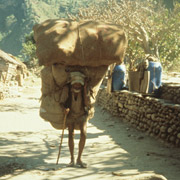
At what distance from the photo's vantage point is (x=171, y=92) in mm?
7836

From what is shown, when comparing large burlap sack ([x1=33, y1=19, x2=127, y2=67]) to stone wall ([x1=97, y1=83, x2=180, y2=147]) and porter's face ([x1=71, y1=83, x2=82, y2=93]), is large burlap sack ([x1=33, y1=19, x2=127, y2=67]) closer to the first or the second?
porter's face ([x1=71, y1=83, x2=82, y2=93])

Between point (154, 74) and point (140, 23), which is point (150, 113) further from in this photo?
point (140, 23)

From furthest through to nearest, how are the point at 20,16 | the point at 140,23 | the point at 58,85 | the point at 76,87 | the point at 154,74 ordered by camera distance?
the point at 20,16
the point at 140,23
the point at 154,74
the point at 58,85
the point at 76,87

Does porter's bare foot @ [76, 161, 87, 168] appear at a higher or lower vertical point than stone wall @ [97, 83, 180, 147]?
lower

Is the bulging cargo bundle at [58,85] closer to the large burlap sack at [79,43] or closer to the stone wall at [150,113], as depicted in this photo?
the large burlap sack at [79,43]

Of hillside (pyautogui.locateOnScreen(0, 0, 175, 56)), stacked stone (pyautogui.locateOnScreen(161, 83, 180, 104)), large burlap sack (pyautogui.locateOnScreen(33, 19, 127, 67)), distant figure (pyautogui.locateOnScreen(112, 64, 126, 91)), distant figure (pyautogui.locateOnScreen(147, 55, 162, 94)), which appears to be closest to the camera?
large burlap sack (pyautogui.locateOnScreen(33, 19, 127, 67))

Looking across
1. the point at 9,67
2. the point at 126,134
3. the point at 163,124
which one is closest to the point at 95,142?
the point at 126,134

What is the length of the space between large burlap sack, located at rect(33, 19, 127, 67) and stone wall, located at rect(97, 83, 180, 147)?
222 cm

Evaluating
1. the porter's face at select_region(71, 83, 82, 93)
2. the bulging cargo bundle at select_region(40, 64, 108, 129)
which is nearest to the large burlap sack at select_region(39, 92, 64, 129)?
the bulging cargo bundle at select_region(40, 64, 108, 129)

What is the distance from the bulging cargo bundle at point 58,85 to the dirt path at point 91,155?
34.9 inches

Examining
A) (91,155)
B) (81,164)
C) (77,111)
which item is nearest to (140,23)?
(91,155)

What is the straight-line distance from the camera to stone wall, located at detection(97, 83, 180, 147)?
5627 mm

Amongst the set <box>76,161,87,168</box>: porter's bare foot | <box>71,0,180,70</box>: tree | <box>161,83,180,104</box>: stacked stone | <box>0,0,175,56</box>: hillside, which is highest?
<box>0,0,175,56</box>: hillside

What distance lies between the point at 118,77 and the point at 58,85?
20.4ft
